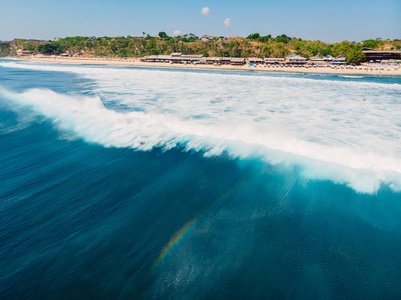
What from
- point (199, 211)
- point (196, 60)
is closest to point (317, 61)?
point (196, 60)

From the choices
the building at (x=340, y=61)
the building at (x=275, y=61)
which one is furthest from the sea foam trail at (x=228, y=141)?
the building at (x=275, y=61)

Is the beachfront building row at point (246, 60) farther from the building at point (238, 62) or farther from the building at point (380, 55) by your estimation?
the building at point (380, 55)

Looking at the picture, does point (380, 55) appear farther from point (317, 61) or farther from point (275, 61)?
point (275, 61)

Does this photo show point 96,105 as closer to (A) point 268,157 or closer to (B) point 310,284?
(A) point 268,157

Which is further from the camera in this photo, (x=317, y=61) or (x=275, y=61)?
(x=275, y=61)

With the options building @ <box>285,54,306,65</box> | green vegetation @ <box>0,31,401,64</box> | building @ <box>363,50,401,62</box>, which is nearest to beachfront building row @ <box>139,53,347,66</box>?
building @ <box>285,54,306,65</box>

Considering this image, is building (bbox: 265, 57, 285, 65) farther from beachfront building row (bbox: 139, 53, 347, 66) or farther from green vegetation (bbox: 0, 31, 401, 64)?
green vegetation (bbox: 0, 31, 401, 64)

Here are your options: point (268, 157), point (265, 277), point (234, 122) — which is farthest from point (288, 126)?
point (265, 277)
